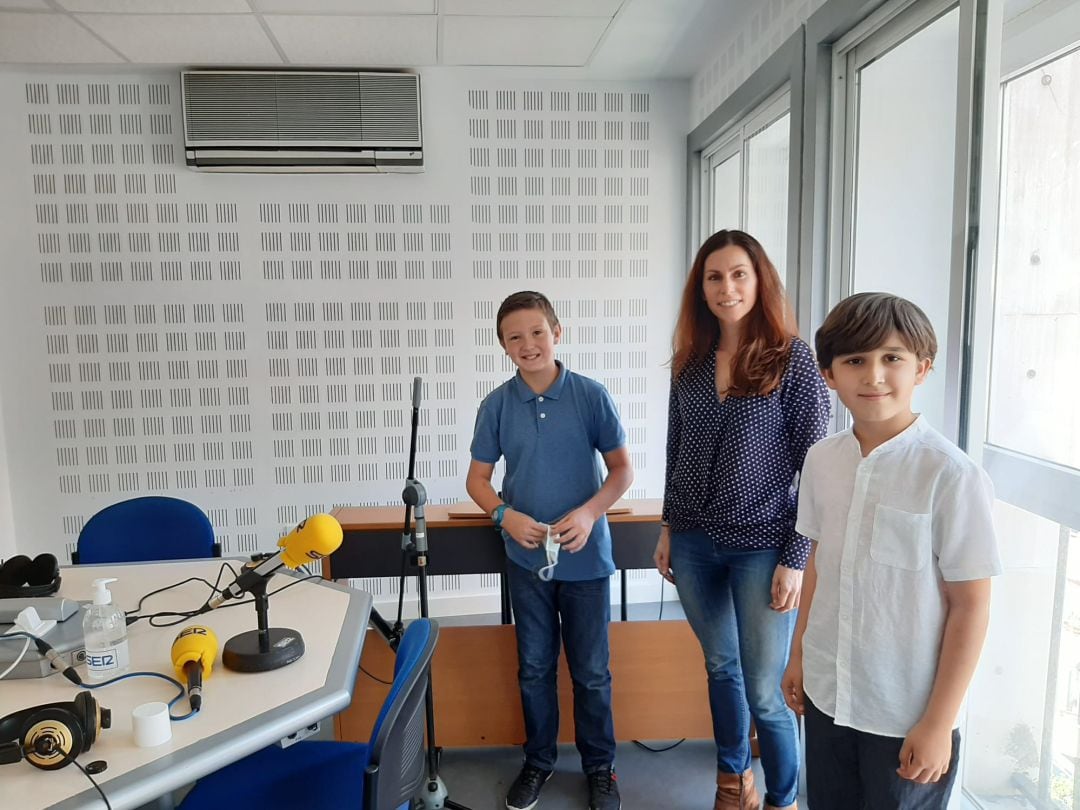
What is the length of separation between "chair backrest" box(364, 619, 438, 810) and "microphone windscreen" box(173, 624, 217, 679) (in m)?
0.38

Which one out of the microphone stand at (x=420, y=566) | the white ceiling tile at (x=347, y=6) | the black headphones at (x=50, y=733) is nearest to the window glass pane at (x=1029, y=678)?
the microphone stand at (x=420, y=566)

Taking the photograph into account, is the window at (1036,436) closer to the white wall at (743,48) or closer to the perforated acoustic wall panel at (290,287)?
the white wall at (743,48)

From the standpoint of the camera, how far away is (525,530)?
1893mm

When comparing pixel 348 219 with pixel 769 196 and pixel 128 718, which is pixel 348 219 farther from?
pixel 128 718

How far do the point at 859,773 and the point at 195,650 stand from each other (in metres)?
1.27

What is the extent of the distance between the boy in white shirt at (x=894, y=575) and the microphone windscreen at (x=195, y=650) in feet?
3.81

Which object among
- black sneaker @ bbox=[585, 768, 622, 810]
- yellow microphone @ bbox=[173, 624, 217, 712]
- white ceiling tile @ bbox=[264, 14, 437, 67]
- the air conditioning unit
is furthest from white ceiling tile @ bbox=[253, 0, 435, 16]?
black sneaker @ bbox=[585, 768, 622, 810]

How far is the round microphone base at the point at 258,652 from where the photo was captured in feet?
4.50

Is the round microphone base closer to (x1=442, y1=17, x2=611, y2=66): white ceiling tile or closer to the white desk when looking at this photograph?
the white desk

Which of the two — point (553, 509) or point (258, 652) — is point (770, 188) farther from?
point (258, 652)

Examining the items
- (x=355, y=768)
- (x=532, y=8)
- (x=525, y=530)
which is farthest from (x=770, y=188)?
(x=355, y=768)

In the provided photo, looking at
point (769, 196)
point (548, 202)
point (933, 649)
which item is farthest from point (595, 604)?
point (548, 202)

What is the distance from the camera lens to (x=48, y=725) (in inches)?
41.8

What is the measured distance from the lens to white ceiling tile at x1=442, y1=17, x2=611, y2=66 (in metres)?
2.70
